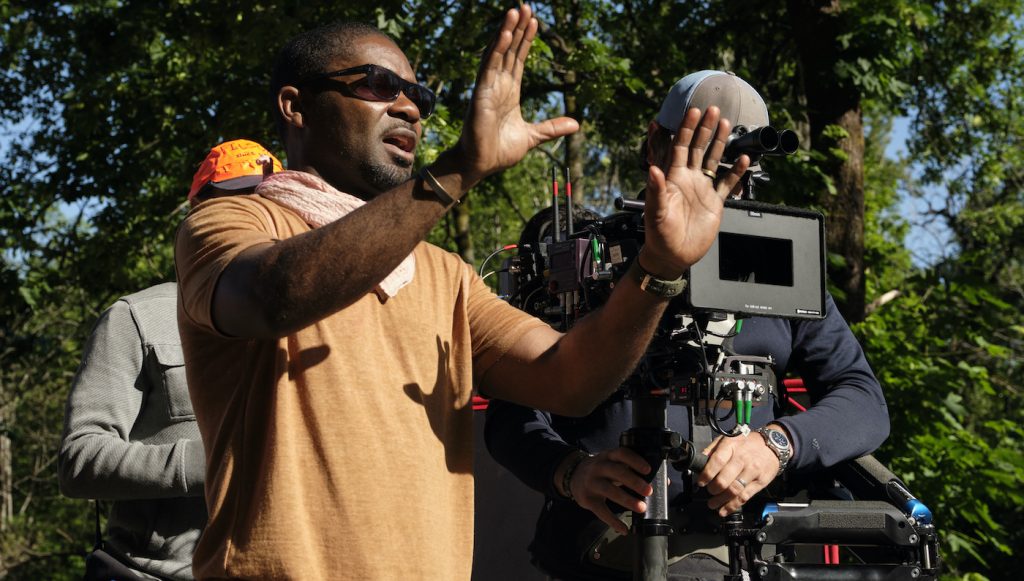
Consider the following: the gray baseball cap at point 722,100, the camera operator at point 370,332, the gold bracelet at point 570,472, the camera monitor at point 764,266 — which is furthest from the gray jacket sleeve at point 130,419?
the gray baseball cap at point 722,100

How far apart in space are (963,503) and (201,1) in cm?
712

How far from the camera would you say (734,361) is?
2.74 metres

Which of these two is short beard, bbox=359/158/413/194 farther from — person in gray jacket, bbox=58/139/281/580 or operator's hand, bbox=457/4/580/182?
person in gray jacket, bbox=58/139/281/580

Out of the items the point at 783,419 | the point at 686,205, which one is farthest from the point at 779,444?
the point at 686,205

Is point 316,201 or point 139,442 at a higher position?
point 316,201

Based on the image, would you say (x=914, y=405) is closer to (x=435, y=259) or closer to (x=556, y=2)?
(x=435, y=259)

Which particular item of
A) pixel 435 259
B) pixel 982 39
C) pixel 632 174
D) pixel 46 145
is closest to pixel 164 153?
pixel 46 145

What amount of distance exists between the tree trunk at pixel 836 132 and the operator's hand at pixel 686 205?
580 centimetres

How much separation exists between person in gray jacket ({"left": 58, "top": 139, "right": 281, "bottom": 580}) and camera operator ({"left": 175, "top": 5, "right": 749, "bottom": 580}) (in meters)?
0.76

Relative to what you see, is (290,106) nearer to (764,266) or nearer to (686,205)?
(686,205)

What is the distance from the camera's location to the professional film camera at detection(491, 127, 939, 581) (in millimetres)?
2635

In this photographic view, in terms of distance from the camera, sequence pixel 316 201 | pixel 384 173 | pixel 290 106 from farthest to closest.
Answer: pixel 290 106, pixel 384 173, pixel 316 201

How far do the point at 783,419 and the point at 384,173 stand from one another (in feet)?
4.36

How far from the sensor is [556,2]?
12.8m
